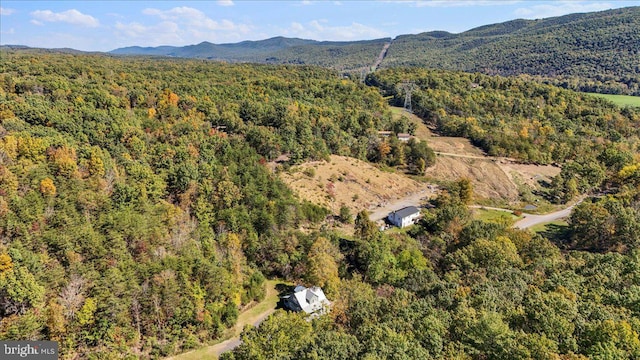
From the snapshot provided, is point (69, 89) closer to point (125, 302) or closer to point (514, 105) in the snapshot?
point (125, 302)

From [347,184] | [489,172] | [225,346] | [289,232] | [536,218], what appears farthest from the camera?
[489,172]

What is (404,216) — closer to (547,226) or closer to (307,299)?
(547,226)

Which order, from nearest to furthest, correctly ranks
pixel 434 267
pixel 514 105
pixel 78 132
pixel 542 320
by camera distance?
pixel 542 320 → pixel 434 267 → pixel 78 132 → pixel 514 105

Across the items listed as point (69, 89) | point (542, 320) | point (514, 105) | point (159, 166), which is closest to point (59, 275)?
point (159, 166)

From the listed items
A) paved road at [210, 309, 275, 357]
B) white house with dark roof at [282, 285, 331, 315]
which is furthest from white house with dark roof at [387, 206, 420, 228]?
paved road at [210, 309, 275, 357]

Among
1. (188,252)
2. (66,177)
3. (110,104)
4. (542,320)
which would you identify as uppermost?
(110,104)

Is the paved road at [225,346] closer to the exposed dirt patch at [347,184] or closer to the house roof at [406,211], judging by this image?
the exposed dirt patch at [347,184]

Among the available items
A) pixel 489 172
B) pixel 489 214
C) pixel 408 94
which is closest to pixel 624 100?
pixel 408 94
